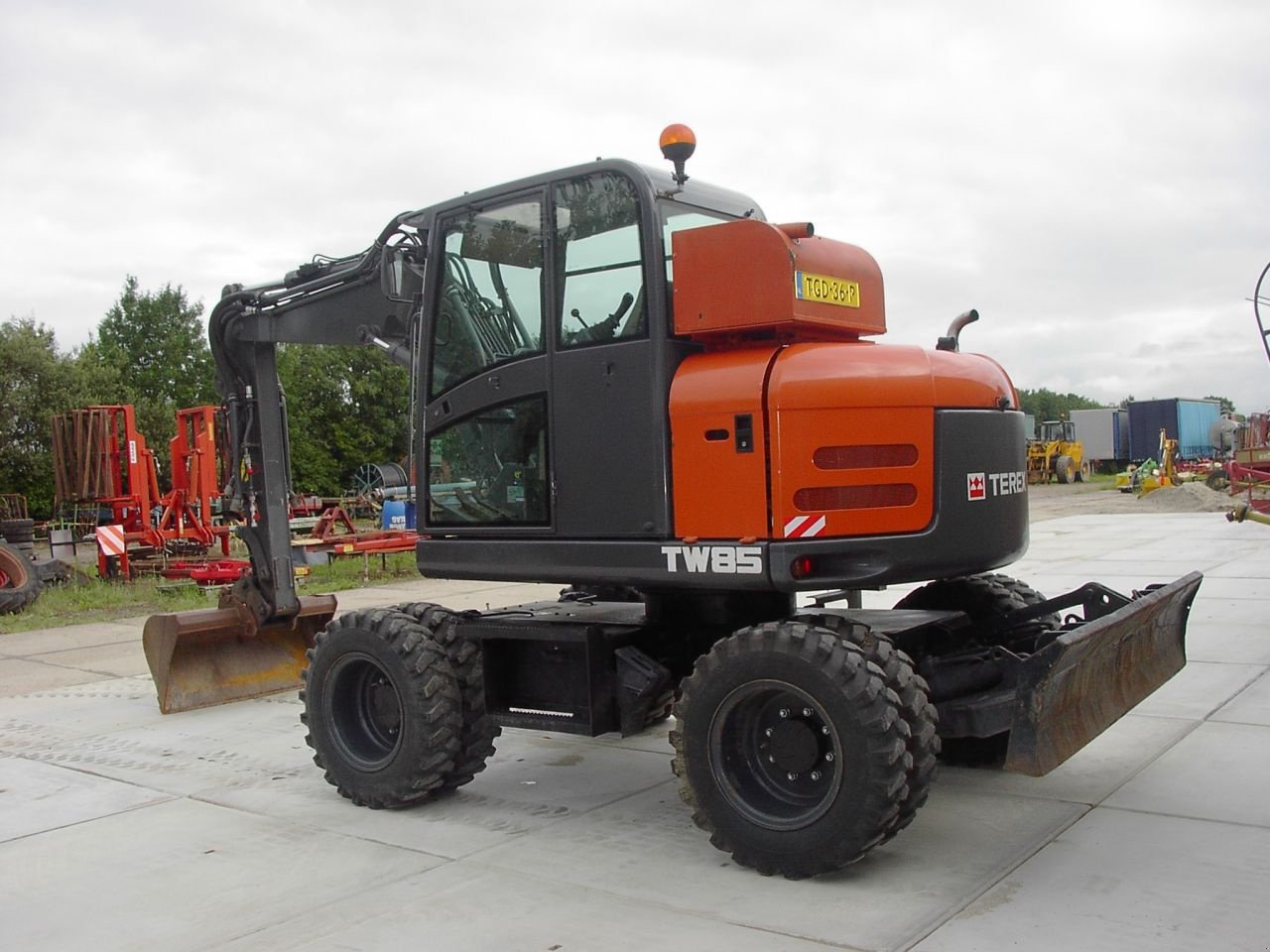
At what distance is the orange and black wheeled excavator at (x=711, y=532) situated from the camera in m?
4.68

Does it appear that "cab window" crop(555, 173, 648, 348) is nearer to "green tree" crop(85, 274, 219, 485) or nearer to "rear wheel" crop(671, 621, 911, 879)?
"rear wheel" crop(671, 621, 911, 879)

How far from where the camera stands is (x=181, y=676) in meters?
8.47

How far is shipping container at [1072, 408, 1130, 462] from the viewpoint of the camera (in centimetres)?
5412

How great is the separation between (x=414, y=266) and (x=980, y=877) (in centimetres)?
411

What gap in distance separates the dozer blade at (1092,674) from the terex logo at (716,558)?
1.11 metres

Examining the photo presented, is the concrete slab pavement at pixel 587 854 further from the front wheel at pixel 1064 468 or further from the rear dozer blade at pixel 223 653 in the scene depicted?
the front wheel at pixel 1064 468

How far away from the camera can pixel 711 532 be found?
4.93m

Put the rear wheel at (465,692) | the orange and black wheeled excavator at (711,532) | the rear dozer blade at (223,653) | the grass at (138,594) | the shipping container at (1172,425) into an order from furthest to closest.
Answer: the shipping container at (1172,425) < the grass at (138,594) < the rear dozer blade at (223,653) < the rear wheel at (465,692) < the orange and black wheeled excavator at (711,532)

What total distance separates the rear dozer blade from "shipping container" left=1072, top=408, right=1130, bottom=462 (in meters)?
50.8

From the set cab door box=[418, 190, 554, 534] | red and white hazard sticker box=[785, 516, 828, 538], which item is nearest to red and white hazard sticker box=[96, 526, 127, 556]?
cab door box=[418, 190, 554, 534]

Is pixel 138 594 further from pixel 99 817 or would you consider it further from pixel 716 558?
pixel 716 558

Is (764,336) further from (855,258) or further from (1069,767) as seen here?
(1069,767)

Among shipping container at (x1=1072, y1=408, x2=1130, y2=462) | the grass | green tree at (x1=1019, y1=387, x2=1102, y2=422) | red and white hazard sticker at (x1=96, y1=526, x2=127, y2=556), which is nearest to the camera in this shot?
the grass

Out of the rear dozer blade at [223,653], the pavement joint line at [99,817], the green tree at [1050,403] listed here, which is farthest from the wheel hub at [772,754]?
the green tree at [1050,403]
